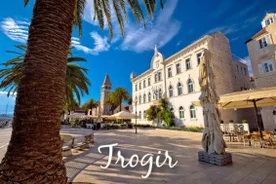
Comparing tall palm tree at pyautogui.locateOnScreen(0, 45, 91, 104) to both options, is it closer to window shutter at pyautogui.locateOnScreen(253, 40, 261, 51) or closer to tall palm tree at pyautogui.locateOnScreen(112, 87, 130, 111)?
window shutter at pyautogui.locateOnScreen(253, 40, 261, 51)

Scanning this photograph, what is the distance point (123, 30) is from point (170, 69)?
67.5ft

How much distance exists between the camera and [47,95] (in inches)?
84.1

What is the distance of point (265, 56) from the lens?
16.9 meters

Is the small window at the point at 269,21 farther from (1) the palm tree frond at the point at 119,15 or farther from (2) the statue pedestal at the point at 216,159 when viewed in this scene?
(2) the statue pedestal at the point at 216,159

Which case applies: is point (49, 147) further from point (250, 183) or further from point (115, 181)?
point (250, 183)

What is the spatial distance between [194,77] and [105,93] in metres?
Result: 41.0

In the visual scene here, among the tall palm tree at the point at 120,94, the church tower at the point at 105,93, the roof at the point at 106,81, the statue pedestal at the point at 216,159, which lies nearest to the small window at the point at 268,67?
the statue pedestal at the point at 216,159

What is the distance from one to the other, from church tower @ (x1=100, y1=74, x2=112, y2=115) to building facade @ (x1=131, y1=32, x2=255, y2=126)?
31018mm

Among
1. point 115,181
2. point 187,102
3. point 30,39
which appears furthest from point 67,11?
point 187,102

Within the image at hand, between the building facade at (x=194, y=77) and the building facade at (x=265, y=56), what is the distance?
3.74 metres

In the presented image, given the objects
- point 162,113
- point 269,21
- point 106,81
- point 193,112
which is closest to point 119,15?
point 193,112

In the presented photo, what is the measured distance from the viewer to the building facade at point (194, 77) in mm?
20484

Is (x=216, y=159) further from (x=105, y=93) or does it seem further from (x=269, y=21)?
(x=105, y=93)

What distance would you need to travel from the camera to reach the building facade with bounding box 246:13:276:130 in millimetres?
15984
